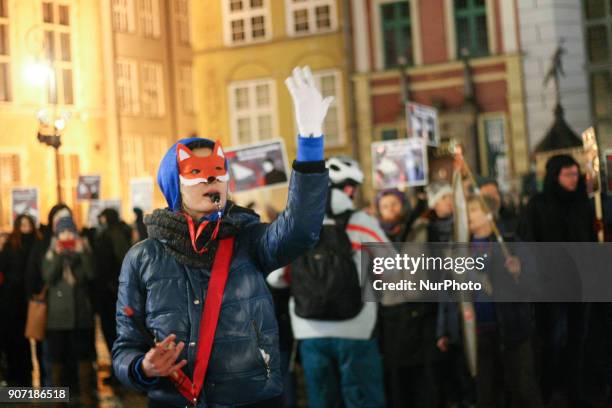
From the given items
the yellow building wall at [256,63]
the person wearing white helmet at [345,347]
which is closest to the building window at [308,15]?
the yellow building wall at [256,63]

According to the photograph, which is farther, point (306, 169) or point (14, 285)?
point (14, 285)

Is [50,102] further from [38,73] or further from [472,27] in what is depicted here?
[472,27]

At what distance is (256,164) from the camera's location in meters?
8.05

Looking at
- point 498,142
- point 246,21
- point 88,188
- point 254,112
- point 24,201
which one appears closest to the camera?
point 88,188

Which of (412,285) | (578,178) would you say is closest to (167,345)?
(412,285)

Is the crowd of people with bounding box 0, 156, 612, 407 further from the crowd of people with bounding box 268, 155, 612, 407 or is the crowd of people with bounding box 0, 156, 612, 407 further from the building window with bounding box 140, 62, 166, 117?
the building window with bounding box 140, 62, 166, 117

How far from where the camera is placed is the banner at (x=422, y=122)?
30.3ft

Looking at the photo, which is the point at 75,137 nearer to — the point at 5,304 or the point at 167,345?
the point at 5,304

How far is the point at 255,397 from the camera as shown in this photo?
3652 mm

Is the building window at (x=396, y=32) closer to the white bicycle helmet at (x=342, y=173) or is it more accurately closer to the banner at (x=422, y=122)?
the banner at (x=422, y=122)

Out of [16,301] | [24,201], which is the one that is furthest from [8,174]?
[16,301]

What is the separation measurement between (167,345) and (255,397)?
423mm

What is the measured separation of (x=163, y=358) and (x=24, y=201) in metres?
4.25

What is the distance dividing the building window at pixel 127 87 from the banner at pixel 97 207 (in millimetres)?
608
